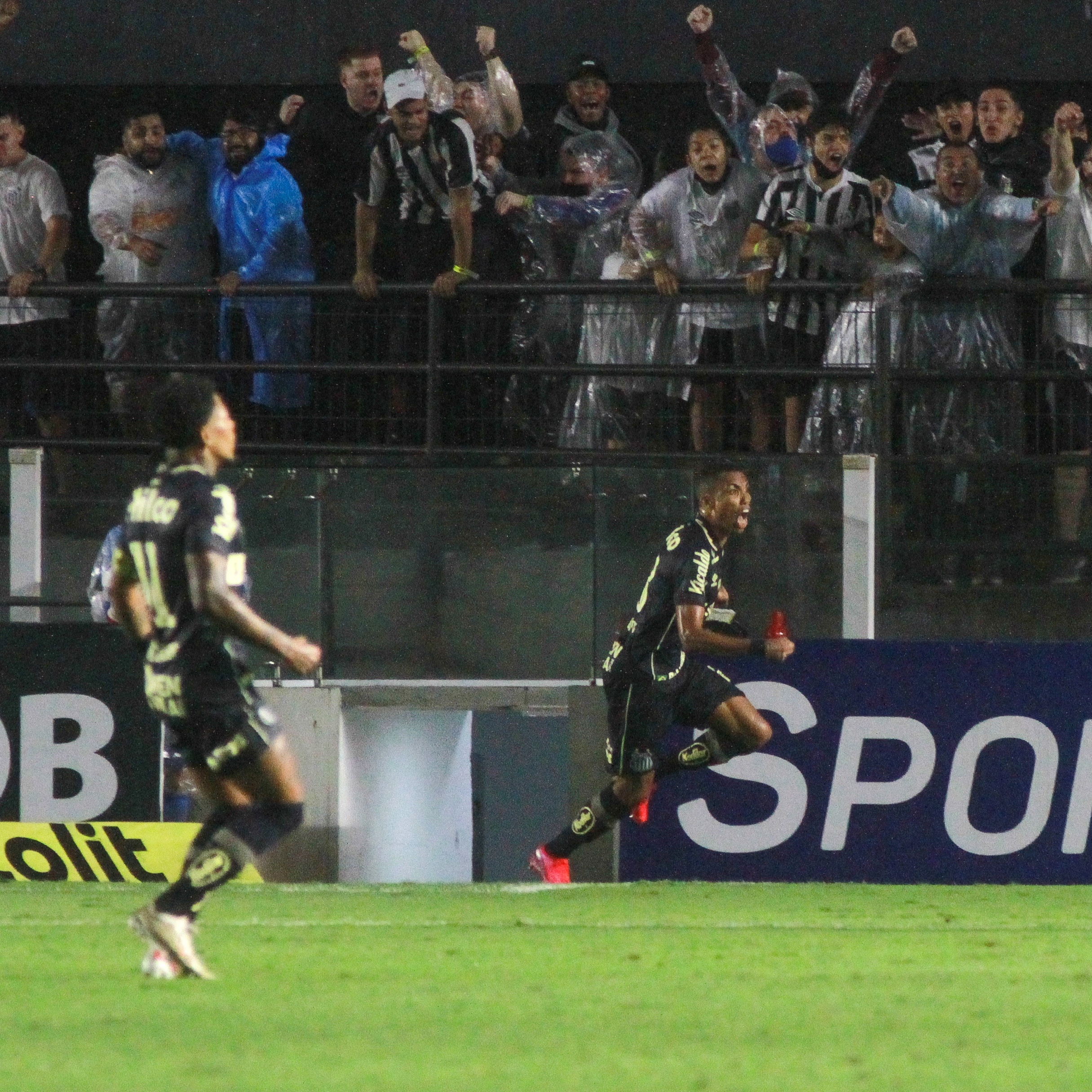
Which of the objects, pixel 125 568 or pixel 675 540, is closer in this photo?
pixel 125 568

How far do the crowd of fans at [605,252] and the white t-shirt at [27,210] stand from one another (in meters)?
0.02

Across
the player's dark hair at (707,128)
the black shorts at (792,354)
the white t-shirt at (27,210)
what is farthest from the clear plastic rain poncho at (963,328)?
the white t-shirt at (27,210)

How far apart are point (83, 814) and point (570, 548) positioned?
3.08m

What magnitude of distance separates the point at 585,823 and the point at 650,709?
0.68m

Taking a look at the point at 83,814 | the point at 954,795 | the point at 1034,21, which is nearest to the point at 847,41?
the point at 1034,21

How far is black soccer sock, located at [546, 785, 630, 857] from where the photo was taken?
10438 mm

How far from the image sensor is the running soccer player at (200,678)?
631 centimetres

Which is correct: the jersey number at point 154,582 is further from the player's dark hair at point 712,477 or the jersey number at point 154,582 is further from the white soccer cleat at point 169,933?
the player's dark hair at point 712,477

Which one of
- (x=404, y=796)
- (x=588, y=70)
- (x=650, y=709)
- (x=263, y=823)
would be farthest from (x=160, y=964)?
(x=588, y=70)

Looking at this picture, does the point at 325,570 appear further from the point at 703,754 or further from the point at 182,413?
the point at 182,413

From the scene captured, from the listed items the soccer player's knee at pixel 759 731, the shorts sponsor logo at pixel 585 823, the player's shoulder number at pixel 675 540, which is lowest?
the shorts sponsor logo at pixel 585 823

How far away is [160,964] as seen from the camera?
6328 mm

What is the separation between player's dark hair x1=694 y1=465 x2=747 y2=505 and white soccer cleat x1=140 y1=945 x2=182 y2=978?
4.88m

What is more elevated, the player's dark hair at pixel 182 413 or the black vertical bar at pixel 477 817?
the player's dark hair at pixel 182 413
